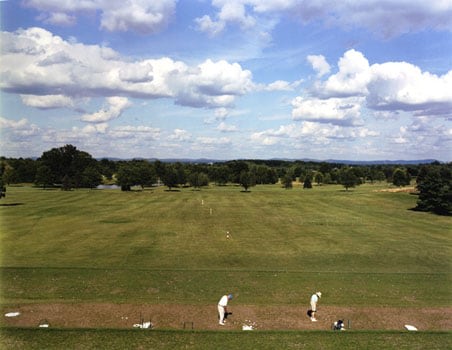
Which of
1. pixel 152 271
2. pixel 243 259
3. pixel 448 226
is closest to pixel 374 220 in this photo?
pixel 448 226

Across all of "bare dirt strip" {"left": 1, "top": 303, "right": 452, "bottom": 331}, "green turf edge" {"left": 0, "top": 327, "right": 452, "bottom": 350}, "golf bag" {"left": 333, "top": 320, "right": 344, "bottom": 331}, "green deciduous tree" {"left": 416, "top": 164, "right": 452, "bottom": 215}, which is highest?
"green deciduous tree" {"left": 416, "top": 164, "right": 452, "bottom": 215}

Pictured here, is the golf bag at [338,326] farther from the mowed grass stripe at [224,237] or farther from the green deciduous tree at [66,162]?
the green deciduous tree at [66,162]

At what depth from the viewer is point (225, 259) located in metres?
37.6

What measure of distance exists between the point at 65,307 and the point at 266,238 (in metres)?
27.6

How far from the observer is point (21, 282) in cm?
2931

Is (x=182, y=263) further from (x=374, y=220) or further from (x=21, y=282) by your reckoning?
(x=374, y=220)

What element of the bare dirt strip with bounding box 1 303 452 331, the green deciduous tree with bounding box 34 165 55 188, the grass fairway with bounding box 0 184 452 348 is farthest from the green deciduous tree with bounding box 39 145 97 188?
the bare dirt strip with bounding box 1 303 452 331

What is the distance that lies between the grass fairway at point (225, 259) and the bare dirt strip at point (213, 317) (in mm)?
1094

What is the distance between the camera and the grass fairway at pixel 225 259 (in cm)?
2706

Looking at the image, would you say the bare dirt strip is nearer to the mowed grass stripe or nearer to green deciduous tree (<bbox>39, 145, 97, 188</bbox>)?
the mowed grass stripe

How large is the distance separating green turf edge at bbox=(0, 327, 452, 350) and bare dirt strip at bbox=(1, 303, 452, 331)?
6.26 feet

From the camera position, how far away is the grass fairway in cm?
2706

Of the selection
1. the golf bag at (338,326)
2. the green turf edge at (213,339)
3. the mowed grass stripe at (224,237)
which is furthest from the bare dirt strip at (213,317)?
the mowed grass stripe at (224,237)

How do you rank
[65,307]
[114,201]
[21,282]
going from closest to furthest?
[65,307], [21,282], [114,201]
